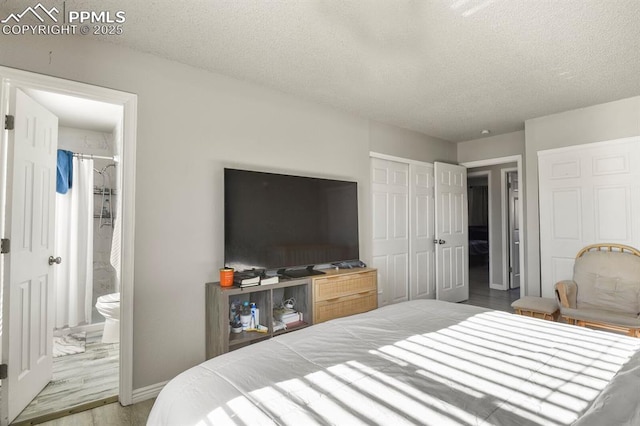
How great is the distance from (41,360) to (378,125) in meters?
3.87

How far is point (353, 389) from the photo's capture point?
1064mm

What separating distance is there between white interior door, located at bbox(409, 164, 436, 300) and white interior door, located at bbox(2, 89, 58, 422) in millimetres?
3793

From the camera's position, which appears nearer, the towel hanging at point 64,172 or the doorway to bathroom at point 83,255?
the doorway to bathroom at point 83,255

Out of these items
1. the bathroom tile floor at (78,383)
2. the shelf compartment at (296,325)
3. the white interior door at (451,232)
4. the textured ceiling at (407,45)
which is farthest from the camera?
the white interior door at (451,232)

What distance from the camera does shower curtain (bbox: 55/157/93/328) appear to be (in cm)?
365

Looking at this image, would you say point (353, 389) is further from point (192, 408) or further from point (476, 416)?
point (192, 408)

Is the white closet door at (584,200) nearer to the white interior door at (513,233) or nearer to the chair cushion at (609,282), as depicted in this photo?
the chair cushion at (609,282)

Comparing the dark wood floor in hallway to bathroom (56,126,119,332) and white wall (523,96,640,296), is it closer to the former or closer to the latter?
white wall (523,96,640,296)

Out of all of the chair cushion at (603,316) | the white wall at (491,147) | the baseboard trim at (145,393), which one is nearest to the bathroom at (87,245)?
the baseboard trim at (145,393)

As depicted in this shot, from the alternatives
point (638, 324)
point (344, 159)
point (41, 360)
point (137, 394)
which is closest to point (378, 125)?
point (344, 159)

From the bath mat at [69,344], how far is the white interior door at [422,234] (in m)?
3.72

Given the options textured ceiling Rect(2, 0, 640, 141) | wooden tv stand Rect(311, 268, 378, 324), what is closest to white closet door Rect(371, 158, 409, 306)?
wooden tv stand Rect(311, 268, 378, 324)

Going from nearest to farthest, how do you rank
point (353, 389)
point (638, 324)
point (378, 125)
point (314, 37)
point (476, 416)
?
point (476, 416), point (353, 389), point (314, 37), point (638, 324), point (378, 125)

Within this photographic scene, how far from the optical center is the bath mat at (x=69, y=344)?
3162 mm
